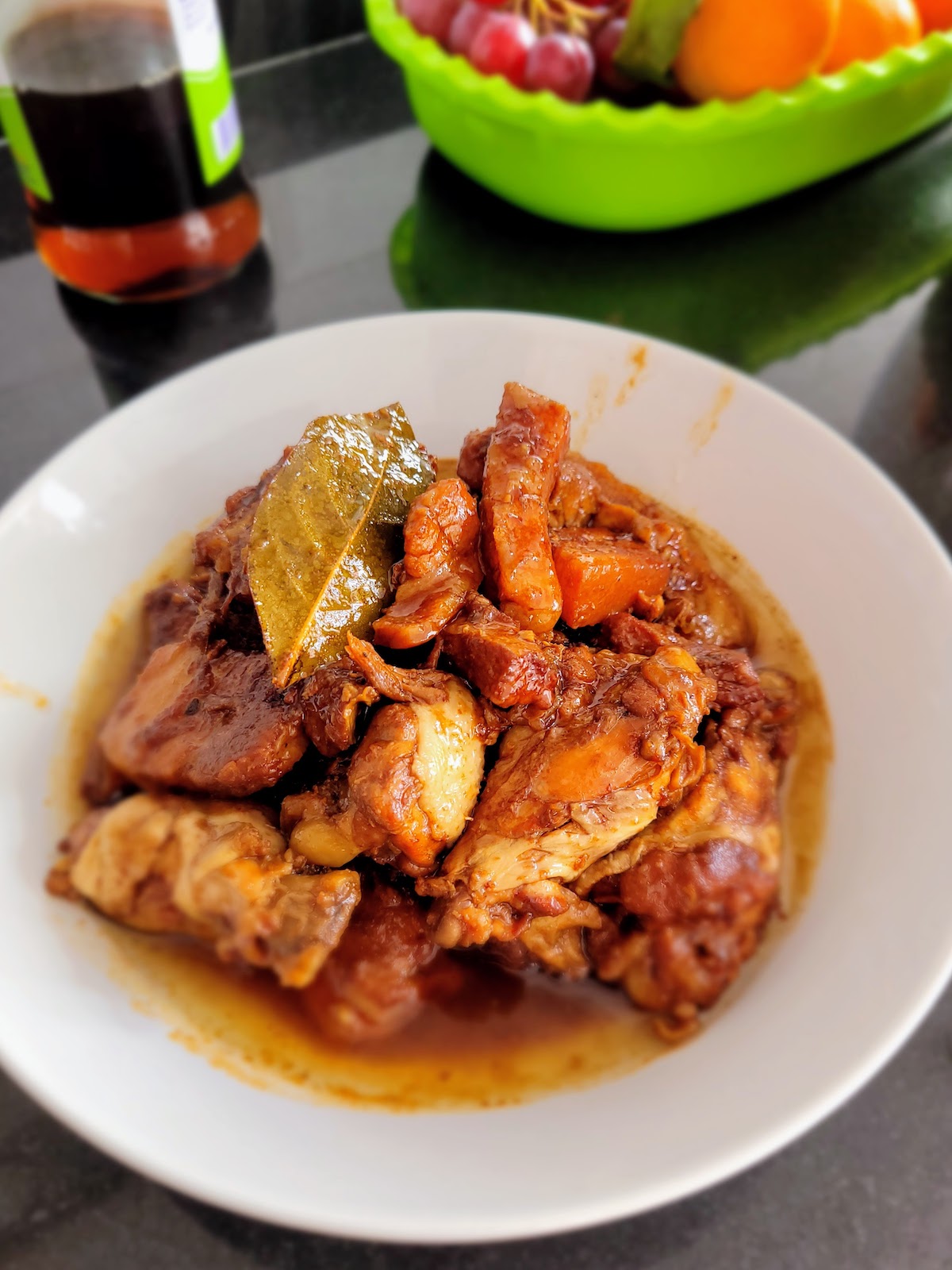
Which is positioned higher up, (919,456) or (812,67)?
(812,67)

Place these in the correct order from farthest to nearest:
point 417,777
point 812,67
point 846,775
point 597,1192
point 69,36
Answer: point 812,67
point 69,36
point 846,775
point 417,777
point 597,1192

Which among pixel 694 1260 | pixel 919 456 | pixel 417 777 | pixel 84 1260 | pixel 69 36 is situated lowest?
pixel 694 1260

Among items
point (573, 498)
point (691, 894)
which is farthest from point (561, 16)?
point (691, 894)

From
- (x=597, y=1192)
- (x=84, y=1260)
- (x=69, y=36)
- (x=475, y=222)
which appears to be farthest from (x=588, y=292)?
(x=84, y=1260)

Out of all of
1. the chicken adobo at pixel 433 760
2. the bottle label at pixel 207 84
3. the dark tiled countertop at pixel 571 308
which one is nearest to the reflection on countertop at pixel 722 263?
the dark tiled countertop at pixel 571 308

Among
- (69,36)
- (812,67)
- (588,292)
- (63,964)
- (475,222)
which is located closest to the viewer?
(63,964)

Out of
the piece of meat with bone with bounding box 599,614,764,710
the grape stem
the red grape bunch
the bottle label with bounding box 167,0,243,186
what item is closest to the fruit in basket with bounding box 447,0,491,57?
the red grape bunch

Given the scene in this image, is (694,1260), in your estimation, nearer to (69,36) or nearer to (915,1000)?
(915,1000)

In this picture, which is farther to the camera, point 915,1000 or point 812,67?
point 812,67
